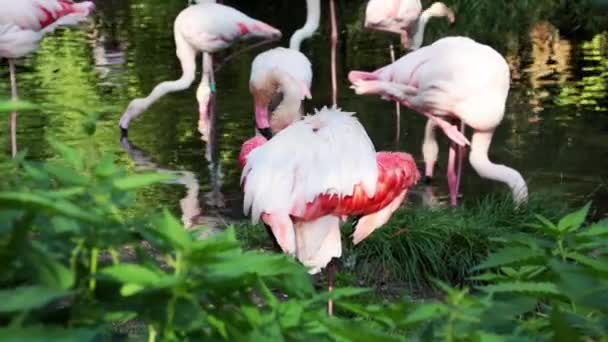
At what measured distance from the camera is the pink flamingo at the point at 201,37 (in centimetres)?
820

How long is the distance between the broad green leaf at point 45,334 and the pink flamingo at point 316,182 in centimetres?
302

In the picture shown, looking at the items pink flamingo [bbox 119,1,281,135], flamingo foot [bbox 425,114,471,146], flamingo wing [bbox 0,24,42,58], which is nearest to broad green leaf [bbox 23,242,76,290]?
flamingo foot [bbox 425,114,471,146]

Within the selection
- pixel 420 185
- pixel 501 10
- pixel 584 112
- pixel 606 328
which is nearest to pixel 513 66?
pixel 501 10

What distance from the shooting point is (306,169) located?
4254 mm

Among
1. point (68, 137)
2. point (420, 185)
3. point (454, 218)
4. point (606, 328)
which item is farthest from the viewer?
point (68, 137)

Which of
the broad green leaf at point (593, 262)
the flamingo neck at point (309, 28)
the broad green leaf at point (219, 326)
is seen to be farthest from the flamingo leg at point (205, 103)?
the broad green leaf at point (219, 326)

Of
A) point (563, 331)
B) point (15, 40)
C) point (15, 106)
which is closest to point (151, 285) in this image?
point (15, 106)

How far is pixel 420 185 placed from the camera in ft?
22.8

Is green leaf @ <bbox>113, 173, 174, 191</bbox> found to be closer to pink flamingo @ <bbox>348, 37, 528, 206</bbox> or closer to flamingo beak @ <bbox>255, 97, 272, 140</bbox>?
pink flamingo @ <bbox>348, 37, 528, 206</bbox>

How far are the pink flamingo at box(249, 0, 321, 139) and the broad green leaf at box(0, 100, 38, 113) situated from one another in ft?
16.3

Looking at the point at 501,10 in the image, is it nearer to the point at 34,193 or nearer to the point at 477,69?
the point at 477,69

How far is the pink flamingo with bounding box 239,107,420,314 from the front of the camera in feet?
13.9

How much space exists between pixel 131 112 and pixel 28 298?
23.4 ft

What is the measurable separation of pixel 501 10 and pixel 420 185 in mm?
5788
